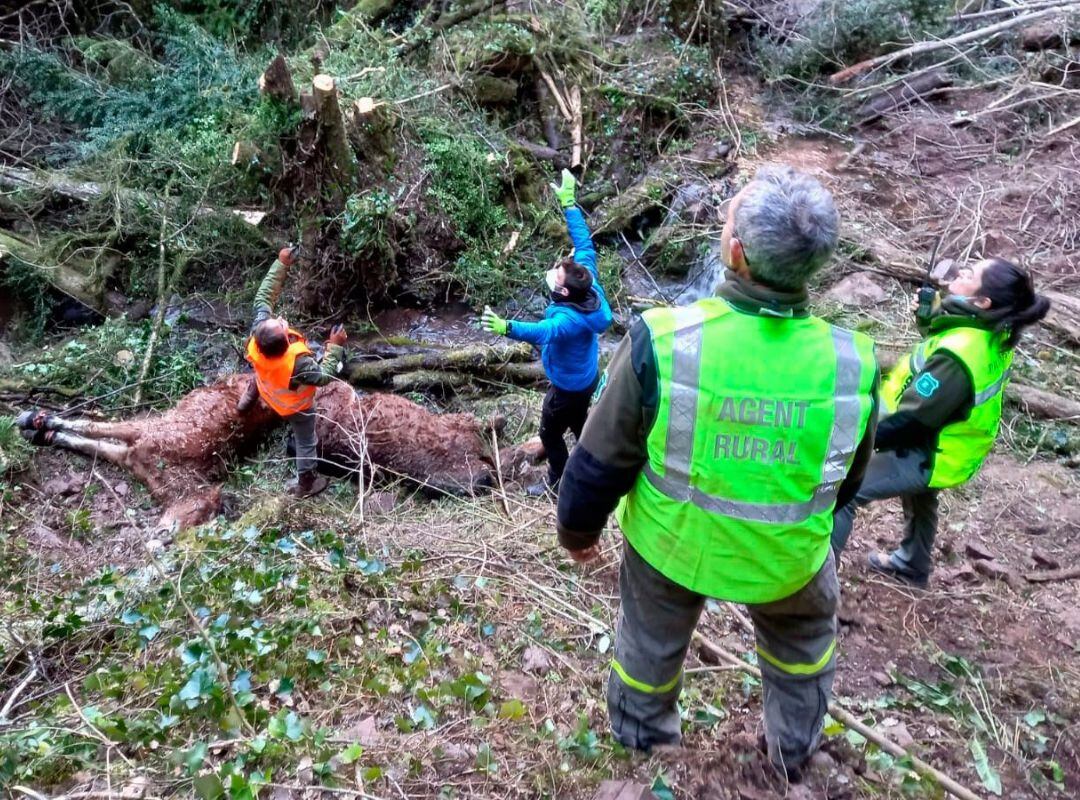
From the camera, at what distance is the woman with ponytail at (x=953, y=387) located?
3.01 metres

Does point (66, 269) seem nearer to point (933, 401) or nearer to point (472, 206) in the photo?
point (472, 206)

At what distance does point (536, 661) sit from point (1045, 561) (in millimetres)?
3341

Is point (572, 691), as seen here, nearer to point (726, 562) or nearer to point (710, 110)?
point (726, 562)

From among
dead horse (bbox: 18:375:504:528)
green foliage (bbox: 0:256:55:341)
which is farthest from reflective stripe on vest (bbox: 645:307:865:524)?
green foliage (bbox: 0:256:55:341)

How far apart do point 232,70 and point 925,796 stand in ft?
30.5

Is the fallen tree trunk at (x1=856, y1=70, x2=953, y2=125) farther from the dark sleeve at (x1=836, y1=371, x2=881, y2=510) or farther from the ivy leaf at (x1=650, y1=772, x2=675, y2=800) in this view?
the ivy leaf at (x1=650, y1=772, x2=675, y2=800)

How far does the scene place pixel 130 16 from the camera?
9719 millimetres

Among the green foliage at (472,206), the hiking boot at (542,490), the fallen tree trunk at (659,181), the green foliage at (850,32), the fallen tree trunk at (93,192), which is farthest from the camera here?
the green foliage at (850,32)

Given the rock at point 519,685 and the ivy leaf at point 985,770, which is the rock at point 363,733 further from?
the ivy leaf at point 985,770

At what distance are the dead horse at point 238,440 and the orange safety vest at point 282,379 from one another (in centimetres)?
33

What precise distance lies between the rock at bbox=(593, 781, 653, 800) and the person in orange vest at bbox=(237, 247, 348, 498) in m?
3.57

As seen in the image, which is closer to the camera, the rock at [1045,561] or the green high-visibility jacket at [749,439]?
the green high-visibility jacket at [749,439]

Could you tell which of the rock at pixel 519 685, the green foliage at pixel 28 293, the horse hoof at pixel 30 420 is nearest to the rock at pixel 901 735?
the rock at pixel 519 685

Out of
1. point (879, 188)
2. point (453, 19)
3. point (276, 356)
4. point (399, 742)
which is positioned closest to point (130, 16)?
point (453, 19)
